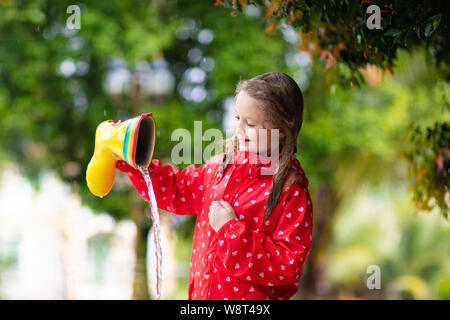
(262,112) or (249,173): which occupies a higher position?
(262,112)

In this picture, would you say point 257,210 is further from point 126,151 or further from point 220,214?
point 126,151

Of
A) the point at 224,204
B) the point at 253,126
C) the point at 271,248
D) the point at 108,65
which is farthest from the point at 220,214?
the point at 108,65

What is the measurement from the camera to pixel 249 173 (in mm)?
1734

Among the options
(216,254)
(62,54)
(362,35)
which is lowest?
(216,254)

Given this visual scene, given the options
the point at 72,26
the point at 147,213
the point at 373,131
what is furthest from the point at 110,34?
the point at 373,131

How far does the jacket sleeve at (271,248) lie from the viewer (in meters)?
1.59

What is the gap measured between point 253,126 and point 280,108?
3.9 inches

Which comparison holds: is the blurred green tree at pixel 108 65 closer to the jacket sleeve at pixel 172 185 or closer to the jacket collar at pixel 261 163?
the jacket sleeve at pixel 172 185

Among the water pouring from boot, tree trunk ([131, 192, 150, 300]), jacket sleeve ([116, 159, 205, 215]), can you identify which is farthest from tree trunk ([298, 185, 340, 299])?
the water pouring from boot

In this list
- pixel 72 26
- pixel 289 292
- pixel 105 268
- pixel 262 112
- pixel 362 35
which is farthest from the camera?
pixel 105 268

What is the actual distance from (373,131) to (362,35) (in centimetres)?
458

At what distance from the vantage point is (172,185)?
1.90m

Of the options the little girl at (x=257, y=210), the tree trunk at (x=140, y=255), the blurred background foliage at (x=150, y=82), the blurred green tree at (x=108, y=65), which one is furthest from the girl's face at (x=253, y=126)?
the tree trunk at (x=140, y=255)

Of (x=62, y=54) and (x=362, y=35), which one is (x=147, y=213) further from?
(x=362, y=35)
